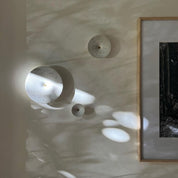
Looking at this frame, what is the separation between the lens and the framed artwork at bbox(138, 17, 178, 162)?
1824 mm

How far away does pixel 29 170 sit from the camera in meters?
1.90

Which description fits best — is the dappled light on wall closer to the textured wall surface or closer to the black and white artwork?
the textured wall surface

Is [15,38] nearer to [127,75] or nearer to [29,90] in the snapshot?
[29,90]

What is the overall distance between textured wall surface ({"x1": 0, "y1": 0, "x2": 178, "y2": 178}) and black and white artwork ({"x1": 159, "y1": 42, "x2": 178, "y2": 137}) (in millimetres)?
194

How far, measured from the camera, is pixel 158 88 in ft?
6.01

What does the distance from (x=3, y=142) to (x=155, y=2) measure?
153 cm

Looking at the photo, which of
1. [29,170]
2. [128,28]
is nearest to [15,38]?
[128,28]

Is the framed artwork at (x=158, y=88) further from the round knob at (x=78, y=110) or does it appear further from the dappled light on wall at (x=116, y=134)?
the round knob at (x=78, y=110)

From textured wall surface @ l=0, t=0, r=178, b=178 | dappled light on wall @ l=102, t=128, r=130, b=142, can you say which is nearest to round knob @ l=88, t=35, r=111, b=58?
textured wall surface @ l=0, t=0, r=178, b=178

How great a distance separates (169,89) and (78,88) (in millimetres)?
656

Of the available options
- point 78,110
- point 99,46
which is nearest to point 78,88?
point 78,110

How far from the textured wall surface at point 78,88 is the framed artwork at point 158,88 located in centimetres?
6

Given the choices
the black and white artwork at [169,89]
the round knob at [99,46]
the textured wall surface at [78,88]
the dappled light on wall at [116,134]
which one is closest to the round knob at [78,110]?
the textured wall surface at [78,88]

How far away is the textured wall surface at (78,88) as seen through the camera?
187cm
